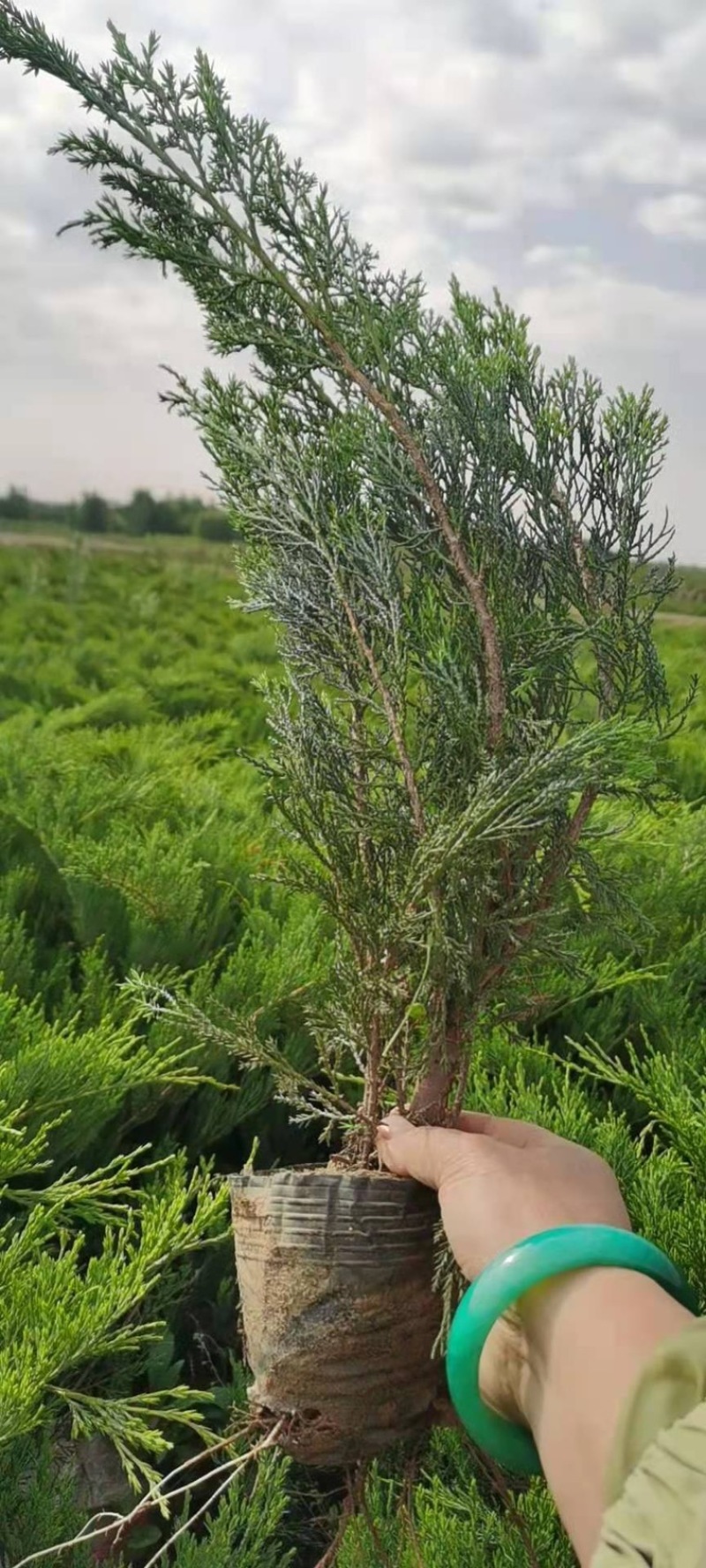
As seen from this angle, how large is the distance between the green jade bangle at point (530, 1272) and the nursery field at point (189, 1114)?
0.32m

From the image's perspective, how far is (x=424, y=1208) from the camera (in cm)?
140

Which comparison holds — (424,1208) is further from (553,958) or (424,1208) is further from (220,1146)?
(220,1146)

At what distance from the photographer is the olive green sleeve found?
0.70 m

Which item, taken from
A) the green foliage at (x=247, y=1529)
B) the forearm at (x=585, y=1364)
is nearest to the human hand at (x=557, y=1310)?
the forearm at (x=585, y=1364)

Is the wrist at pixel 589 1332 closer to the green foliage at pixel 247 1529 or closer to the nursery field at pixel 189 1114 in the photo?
the nursery field at pixel 189 1114

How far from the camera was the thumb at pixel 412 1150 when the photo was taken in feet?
4.21

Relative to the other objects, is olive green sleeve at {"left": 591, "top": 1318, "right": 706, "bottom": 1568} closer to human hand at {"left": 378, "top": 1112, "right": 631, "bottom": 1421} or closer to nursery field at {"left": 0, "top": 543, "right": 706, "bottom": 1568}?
human hand at {"left": 378, "top": 1112, "right": 631, "bottom": 1421}

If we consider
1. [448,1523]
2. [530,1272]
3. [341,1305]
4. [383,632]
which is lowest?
[448,1523]

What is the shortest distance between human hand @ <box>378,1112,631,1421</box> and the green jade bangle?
2cm

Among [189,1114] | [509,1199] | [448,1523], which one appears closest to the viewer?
[509,1199]

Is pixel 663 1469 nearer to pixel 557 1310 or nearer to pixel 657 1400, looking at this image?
pixel 657 1400

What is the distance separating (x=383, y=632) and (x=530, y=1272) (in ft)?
2.48

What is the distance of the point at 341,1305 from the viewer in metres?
1.37

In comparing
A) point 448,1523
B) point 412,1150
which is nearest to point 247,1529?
point 448,1523
